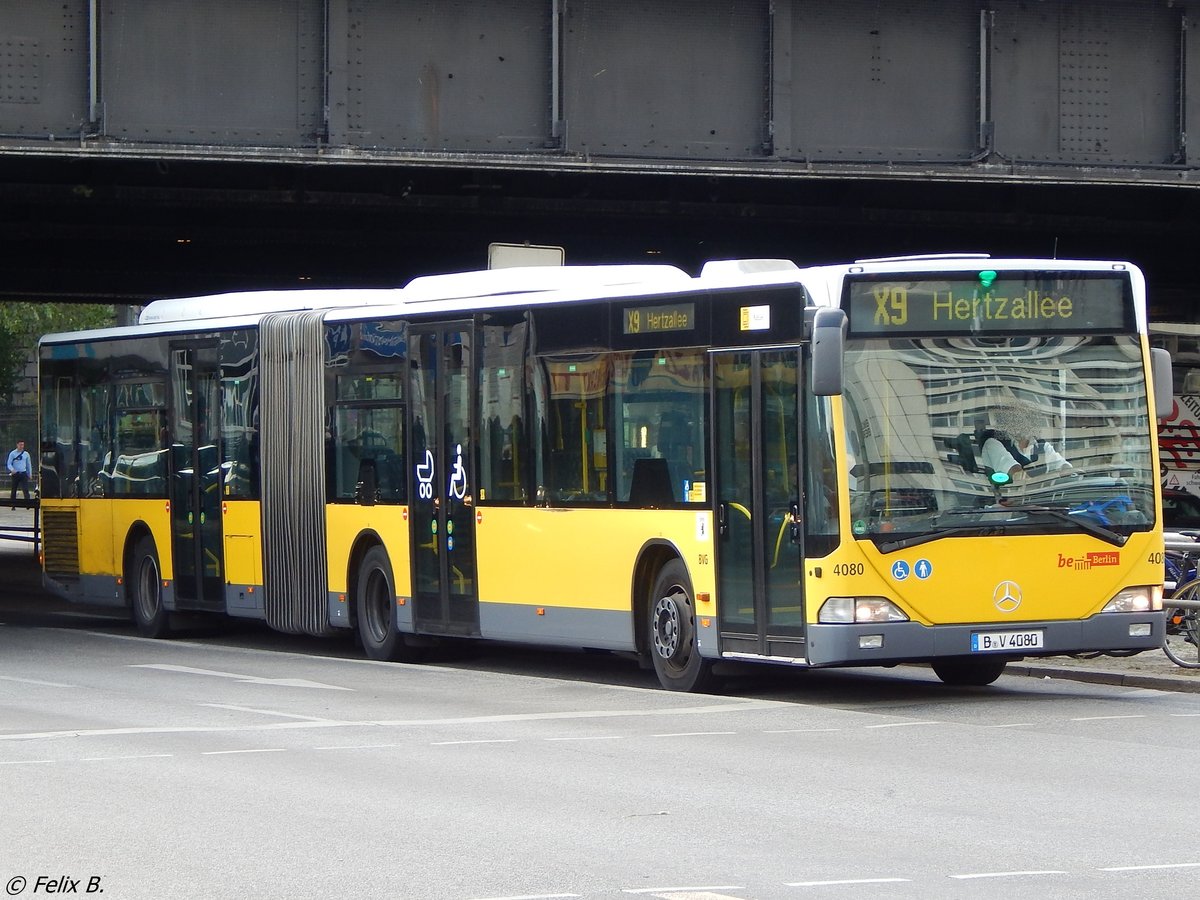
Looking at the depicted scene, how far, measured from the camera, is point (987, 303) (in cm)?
1433

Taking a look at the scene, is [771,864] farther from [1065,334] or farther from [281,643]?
[281,643]

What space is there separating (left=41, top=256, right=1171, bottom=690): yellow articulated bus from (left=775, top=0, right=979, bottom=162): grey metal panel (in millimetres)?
4850

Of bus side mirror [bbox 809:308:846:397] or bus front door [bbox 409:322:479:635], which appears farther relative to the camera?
bus front door [bbox 409:322:479:635]

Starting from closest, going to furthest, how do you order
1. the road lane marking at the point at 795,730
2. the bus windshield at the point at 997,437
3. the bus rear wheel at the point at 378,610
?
1. the road lane marking at the point at 795,730
2. the bus windshield at the point at 997,437
3. the bus rear wheel at the point at 378,610

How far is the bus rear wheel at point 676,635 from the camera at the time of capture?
1516 cm

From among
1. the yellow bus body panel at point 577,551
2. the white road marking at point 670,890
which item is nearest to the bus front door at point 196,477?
the yellow bus body panel at point 577,551

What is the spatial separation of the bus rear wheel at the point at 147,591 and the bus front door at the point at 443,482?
201 inches

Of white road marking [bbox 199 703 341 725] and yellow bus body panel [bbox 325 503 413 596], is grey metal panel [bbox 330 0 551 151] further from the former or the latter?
white road marking [bbox 199 703 341 725]

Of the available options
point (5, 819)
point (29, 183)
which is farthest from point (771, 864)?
point (29, 183)

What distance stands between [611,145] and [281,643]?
20.3ft

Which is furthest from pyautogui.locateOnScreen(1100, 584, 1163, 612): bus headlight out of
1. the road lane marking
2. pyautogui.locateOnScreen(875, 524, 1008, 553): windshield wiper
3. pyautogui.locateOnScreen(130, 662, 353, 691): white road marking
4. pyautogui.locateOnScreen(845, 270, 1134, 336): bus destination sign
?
pyautogui.locateOnScreen(130, 662, 353, 691): white road marking

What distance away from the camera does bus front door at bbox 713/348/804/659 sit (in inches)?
559

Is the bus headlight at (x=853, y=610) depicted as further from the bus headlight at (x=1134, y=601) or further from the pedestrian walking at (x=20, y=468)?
the pedestrian walking at (x=20, y=468)

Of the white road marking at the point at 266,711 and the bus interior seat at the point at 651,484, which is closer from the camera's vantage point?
Answer: the white road marking at the point at 266,711
